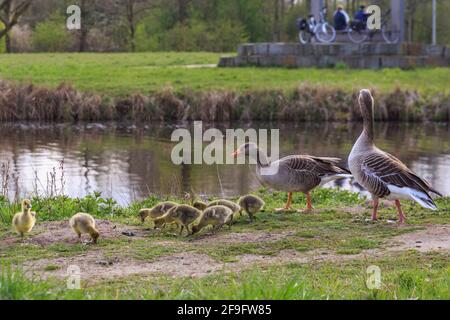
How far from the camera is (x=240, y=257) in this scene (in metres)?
9.74

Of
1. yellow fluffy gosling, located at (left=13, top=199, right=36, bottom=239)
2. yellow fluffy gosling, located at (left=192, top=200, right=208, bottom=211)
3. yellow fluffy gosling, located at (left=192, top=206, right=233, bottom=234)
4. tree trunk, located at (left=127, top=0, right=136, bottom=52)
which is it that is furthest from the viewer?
tree trunk, located at (left=127, top=0, right=136, bottom=52)

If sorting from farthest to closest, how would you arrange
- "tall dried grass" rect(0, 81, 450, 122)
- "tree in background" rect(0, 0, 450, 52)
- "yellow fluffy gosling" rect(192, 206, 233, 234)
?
"tree in background" rect(0, 0, 450, 52) → "tall dried grass" rect(0, 81, 450, 122) → "yellow fluffy gosling" rect(192, 206, 233, 234)

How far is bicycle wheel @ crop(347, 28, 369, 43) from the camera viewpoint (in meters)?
39.1

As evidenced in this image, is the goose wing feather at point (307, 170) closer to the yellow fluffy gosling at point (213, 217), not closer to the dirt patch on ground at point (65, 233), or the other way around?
the yellow fluffy gosling at point (213, 217)

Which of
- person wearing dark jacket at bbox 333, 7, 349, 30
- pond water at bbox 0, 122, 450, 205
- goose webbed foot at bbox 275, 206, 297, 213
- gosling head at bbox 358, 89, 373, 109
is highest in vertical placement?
person wearing dark jacket at bbox 333, 7, 349, 30

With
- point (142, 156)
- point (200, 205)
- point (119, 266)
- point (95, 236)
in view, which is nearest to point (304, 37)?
point (142, 156)

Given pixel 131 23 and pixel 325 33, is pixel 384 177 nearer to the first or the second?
pixel 325 33

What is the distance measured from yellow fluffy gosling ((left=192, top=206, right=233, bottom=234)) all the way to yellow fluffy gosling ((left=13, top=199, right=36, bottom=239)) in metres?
2.15

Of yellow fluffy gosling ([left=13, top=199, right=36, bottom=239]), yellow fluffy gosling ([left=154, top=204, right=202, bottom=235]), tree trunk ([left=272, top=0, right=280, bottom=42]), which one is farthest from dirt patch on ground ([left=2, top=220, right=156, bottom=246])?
tree trunk ([left=272, top=0, right=280, bottom=42])

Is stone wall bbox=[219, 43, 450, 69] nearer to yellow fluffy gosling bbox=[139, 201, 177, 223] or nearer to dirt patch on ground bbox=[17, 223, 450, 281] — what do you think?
yellow fluffy gosling bbox=[139, 201, 177, 223]

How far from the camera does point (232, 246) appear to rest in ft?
33.4

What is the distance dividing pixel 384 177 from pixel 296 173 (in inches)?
59.2

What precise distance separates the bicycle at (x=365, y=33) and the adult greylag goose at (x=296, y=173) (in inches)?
1068
